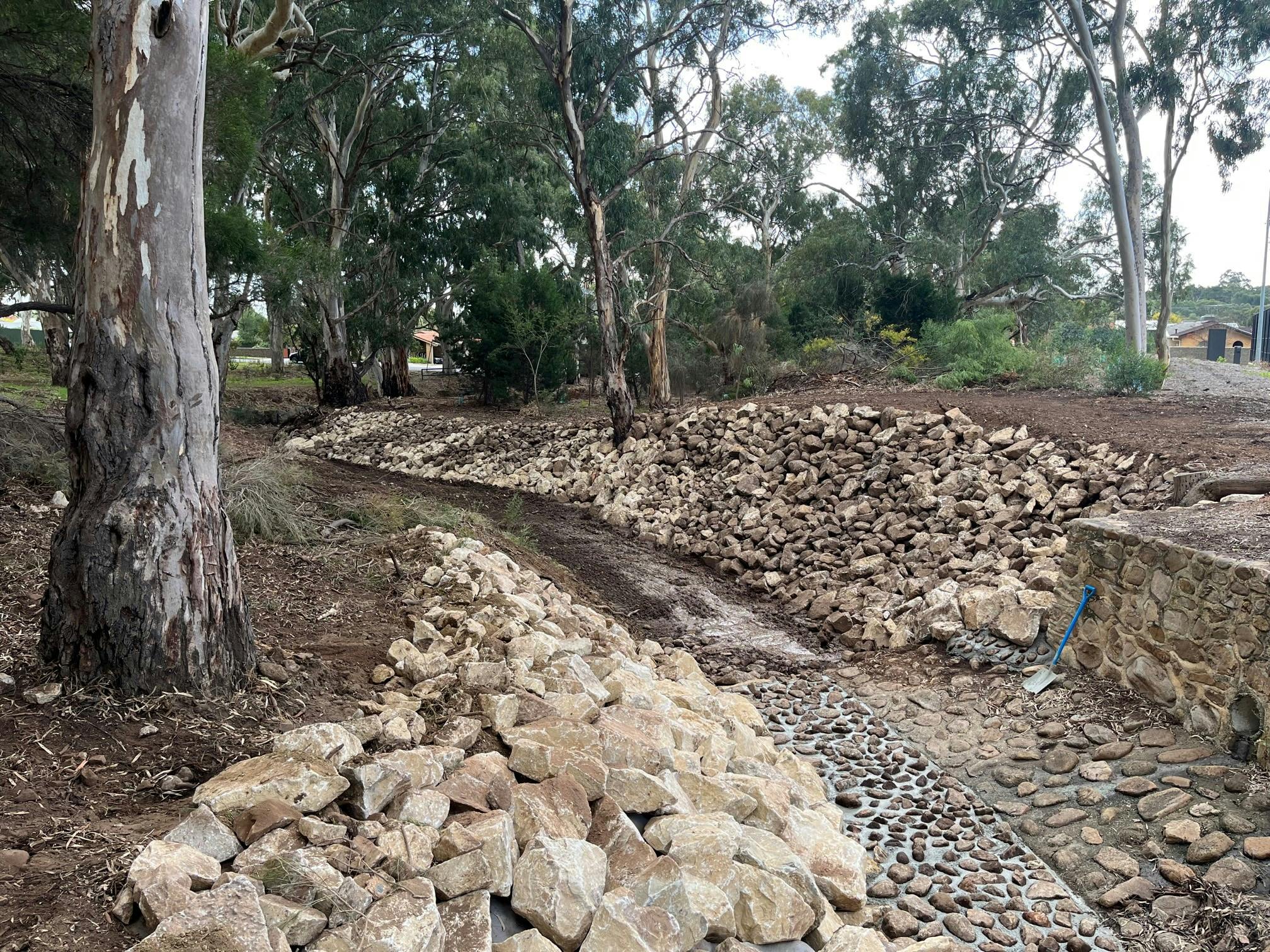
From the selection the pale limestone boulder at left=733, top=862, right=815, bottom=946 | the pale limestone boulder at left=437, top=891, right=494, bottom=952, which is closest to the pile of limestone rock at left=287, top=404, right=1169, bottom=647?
the pale limestone boulder at left=733, top=862, right=815, bottom=946

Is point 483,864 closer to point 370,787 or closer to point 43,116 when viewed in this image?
point 370,787

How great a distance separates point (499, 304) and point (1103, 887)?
50.3ft

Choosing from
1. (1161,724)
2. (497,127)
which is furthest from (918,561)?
(497,127)

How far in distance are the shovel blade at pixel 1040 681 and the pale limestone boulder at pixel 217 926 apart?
474 centimetres

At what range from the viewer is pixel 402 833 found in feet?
8.11

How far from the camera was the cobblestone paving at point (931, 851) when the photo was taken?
341 cm

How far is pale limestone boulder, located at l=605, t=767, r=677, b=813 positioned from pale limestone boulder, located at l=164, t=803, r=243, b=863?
1.35m

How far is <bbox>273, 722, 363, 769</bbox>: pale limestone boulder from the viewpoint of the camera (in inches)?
106

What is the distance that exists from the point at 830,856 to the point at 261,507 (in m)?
3.88

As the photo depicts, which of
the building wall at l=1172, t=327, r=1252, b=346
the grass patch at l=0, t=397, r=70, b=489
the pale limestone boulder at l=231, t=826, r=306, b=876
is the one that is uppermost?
the building wall at l=1172, t=327, r=1252, b=346

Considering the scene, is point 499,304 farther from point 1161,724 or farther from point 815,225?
point 1161,724

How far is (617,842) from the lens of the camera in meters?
2.95

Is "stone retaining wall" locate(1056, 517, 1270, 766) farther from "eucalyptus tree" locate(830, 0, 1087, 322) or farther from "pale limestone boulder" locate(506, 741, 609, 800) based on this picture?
"eucalyptus tree" locate(830, 0, 1087, 322)

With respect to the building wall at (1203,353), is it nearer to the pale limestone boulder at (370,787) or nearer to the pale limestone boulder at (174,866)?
the pale limestone boulder at (370,787)
